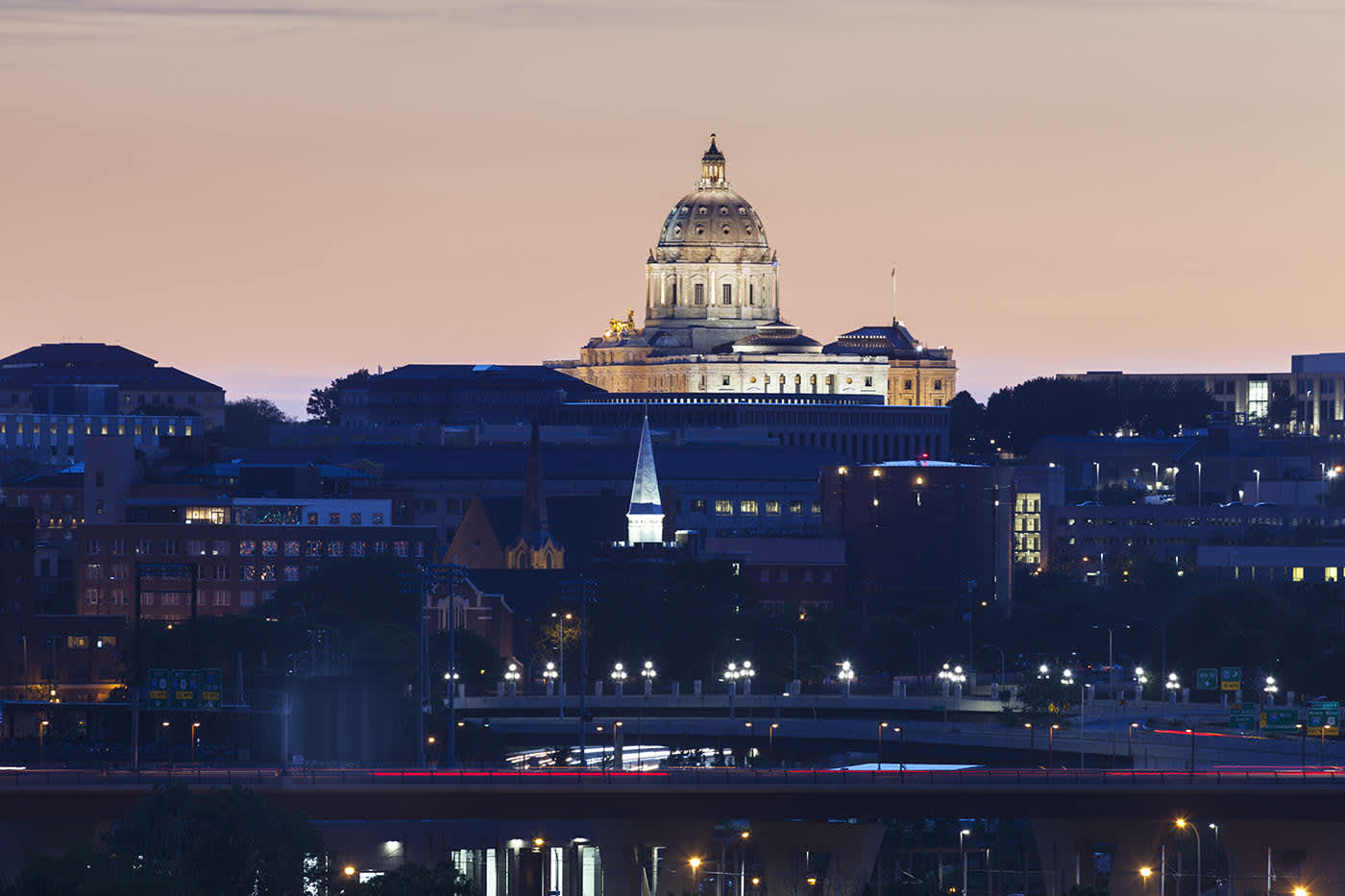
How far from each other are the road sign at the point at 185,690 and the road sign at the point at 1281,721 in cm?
4503

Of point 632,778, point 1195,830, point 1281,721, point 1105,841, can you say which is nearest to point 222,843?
point 632,778

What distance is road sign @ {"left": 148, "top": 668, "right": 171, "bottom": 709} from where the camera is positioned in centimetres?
17488

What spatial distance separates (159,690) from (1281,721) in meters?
47.4

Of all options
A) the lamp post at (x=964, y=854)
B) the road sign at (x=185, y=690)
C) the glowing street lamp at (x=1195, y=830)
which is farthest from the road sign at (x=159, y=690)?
the glowing street lamp at (x=1195, y=830)

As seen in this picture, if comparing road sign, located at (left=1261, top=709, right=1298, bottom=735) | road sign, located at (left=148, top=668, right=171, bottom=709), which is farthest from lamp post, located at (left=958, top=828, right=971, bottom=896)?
road sign, located at (left=148, top=668, right=171, bottom=709)

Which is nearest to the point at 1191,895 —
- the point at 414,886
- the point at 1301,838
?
the point at 1301,838

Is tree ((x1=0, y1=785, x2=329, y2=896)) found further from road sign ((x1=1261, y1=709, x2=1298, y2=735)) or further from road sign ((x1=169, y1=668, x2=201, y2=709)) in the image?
road sign ((x1=1261, y1=709, x2=1298, y2=735))

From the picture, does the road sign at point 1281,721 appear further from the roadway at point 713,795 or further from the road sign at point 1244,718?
the roadway at point 713,795

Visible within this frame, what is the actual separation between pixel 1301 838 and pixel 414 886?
33.8m

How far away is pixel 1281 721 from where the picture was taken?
601 feet

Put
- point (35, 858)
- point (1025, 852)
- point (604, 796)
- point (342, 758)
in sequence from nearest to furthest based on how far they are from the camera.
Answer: point (35, 858) < point (604, 796) < point (1025, 852) < point (342, 758)

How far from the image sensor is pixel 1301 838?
153 m

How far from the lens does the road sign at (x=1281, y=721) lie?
182250 mm

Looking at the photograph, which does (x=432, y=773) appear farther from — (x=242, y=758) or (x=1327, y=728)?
(x=1327, y=728)
